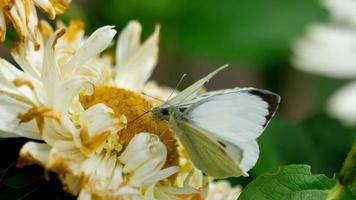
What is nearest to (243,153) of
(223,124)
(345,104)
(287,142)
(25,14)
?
(223,124)

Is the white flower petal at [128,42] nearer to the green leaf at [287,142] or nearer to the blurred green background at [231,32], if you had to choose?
the green leaf at [287,142]

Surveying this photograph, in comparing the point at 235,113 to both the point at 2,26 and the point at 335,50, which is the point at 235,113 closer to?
the point at 2,26

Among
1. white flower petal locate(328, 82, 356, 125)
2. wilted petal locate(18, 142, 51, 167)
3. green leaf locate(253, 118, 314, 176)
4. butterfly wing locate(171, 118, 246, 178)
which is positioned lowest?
white flower petal locate(328, 82, 356, 125)

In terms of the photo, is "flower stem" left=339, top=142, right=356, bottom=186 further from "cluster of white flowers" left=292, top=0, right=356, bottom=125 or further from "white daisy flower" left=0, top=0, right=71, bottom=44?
"cluster of white flowers" left=292, top=0, right=356, bottom=125

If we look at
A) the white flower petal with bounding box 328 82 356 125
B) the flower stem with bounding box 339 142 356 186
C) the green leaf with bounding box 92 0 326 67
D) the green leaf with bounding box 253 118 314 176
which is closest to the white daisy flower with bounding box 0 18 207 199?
the flower stem with bounding box 339 142 356 186

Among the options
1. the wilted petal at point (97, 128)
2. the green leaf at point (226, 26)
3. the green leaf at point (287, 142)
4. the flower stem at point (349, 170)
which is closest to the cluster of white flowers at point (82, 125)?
the wilted petal at point (97, 128)

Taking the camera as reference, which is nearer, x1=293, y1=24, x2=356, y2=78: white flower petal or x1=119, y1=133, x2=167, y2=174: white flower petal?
x1=119, y1=133, x2=167, y2=174: white flower petal
